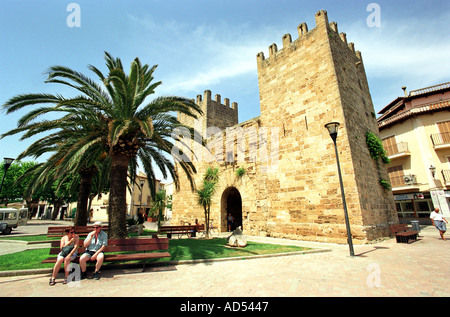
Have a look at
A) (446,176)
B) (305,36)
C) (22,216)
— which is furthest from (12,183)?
(446,176)

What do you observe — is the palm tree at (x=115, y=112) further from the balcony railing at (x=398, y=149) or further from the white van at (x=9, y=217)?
the balcony railing at (x=398, y=149)

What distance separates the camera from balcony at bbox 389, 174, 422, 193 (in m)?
18.2

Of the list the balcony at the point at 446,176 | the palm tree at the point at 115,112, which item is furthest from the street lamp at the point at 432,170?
the palm tree at the point at 115,112

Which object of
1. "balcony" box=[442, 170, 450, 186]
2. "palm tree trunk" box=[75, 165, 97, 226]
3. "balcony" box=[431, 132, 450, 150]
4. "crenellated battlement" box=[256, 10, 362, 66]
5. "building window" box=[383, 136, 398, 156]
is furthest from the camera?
"building window" box=[383, 136, 398, 156]

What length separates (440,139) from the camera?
17.3 meters

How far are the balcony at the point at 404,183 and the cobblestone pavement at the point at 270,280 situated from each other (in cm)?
1587

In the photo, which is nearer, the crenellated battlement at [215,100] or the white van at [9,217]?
the white van at [9,217]

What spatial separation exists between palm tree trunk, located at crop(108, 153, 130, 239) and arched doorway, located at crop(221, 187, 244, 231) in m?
Answer: 7.96

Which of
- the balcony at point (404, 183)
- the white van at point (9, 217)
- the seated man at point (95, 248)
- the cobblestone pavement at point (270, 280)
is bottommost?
the cobblestone pavement at point (270, 280)

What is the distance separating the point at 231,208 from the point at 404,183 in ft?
52.4

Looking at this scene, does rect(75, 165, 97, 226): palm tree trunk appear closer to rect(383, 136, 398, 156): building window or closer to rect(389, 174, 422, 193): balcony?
rect(389, 174, 422, 193): balcony

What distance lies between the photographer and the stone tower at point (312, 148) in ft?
29.3

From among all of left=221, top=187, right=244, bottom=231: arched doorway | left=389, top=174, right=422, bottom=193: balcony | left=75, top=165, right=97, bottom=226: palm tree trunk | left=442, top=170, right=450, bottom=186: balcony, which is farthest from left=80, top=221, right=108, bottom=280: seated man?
left=442, top=170, right=450, bottom=186: balcony

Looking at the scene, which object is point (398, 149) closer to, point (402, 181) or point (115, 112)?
point (402, 181)
